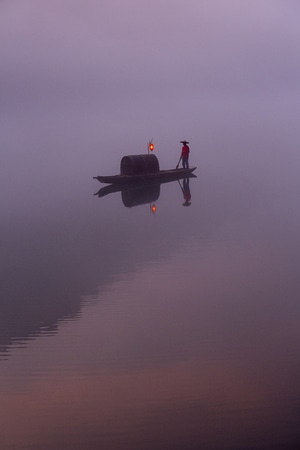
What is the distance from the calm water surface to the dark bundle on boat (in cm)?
722

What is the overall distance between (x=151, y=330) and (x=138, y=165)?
22241mm

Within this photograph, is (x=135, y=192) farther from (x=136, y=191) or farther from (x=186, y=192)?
(x=186, y=192)

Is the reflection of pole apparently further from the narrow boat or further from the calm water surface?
the calm water surface

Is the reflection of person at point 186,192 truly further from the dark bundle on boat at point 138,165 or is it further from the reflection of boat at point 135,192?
the dark bundle on boat at point 138,165

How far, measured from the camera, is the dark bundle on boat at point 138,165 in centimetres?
3409

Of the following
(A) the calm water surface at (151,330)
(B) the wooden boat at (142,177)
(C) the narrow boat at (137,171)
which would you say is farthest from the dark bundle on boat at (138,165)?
(A) the calm water surface at (151,330)

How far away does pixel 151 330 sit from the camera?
41.8 ft

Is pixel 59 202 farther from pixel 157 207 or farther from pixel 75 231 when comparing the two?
pixel 75 231

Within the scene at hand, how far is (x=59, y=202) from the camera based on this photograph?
103ft

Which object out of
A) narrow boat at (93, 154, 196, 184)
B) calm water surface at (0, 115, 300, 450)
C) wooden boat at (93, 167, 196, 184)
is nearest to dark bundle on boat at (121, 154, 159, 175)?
narrow boat at (93, 154, 196, 184)

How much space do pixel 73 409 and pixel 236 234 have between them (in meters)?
13.9

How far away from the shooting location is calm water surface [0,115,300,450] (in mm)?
8797

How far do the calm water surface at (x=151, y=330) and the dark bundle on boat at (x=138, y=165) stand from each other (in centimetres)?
722

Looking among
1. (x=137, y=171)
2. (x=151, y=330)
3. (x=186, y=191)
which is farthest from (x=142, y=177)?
(x=151, y=330)
